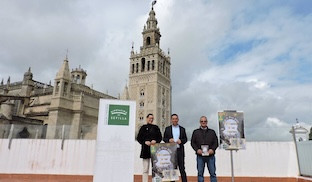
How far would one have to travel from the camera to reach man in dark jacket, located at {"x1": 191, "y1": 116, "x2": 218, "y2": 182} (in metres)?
6.07

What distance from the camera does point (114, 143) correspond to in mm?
6227

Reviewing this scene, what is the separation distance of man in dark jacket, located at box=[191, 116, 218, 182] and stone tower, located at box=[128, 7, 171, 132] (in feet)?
156

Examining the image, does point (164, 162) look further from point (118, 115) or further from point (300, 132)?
point (300, 132)

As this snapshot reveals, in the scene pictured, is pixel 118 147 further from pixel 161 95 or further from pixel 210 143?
pixel 161 95

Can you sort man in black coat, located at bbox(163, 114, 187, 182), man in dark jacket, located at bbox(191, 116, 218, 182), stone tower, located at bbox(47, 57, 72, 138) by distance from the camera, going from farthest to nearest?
stone tower, located at bbox(47, 57, 72, 138) → man in black coat, located at bbox(163, 114, 187, 182) → man in dark jacket, located at bbox(191, 116, 218, 182)

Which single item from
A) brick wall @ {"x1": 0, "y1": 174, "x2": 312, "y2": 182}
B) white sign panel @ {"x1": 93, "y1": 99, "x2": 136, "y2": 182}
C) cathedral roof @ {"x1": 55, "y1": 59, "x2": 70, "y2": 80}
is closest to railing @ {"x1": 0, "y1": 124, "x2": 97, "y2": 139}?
brick wall @ {"x1": 0, "y1": 174, "x2": 312, "y2": 182}

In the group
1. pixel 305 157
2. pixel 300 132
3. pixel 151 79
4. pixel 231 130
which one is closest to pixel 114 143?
pixel 231 130

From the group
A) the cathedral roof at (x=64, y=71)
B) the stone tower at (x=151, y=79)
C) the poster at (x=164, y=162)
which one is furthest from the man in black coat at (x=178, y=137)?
the stone tower at (x=151, y=79)

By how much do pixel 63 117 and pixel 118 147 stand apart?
23265mm

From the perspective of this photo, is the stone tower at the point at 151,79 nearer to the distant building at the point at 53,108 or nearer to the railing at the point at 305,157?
the distant building at the point at 53,108

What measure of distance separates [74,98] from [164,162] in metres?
26.2

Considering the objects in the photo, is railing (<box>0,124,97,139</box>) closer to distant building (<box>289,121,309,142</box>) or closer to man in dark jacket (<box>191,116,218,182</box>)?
man in dark jacket (<box>191,116,218,182</box>)

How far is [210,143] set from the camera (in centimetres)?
619

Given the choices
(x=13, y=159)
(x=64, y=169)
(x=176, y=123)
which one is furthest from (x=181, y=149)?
(x=13, y=159)
